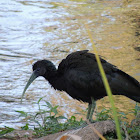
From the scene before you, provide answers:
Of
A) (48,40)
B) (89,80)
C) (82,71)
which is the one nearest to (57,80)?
(82,71)

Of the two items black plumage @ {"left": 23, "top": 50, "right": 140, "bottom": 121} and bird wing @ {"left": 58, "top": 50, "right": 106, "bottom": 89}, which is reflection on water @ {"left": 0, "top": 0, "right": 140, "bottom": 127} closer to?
black plumage @ {"left": 23, "top": 50, "right": 140, "bottom": 121}

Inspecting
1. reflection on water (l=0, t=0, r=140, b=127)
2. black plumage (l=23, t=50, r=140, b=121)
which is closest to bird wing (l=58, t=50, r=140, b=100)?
black plumage (l=23, t=50, r=140, b=121)

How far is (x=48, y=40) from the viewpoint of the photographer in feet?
41.6

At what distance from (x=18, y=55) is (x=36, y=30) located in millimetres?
2719

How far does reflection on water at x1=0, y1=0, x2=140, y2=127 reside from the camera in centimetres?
873

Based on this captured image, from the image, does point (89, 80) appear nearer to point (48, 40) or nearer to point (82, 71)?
point (82, 71)

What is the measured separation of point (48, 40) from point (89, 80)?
7394 millimetres

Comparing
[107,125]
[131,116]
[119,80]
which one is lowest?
[131,116]

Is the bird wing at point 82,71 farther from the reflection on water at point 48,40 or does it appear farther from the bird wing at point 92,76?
the reflection on water at point 48,40

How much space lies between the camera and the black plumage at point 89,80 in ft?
17.4

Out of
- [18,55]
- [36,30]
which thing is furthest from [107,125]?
[36,30]

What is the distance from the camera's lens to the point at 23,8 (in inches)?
651

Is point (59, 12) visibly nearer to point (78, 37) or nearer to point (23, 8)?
point (23, 8)

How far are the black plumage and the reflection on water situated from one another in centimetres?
214
